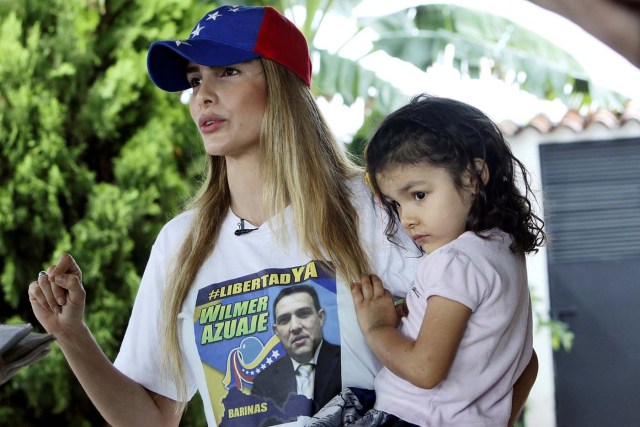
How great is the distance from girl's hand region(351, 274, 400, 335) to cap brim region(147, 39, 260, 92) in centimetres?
64

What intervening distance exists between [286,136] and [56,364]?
342cm

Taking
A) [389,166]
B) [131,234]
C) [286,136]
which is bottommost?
[389,166]

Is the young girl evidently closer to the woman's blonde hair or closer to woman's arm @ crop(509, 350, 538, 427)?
woman's arm @ crop(509, 350, 538, 427)

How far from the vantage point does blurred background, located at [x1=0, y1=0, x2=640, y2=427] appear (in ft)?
17.5

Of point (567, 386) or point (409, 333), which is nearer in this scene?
point (409, 333)

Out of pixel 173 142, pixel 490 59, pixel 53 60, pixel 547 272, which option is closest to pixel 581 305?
pixel 547 272

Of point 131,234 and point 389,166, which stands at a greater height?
point 131,234

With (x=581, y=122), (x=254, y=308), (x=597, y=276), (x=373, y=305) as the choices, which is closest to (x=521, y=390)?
(x=373, y=305)

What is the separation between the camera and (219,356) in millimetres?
2223

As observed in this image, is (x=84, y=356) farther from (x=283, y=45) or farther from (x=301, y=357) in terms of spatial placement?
(x=283, y=45)

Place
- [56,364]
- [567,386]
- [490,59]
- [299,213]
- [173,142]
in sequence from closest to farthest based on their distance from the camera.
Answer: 1. [299,213]
2. [56,364]
3. [173,142]
4. [490,59]
5. [567,386]

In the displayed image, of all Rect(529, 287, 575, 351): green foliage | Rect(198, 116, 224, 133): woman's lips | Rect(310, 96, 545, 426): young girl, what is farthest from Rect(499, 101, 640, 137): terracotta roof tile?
Rect(310, 96, 545, 426): young girl

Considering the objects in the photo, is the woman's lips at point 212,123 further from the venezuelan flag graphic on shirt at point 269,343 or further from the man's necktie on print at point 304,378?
the man's necktie on print at point 304,378

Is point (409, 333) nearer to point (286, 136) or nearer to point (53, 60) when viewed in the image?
point (286, 136)
